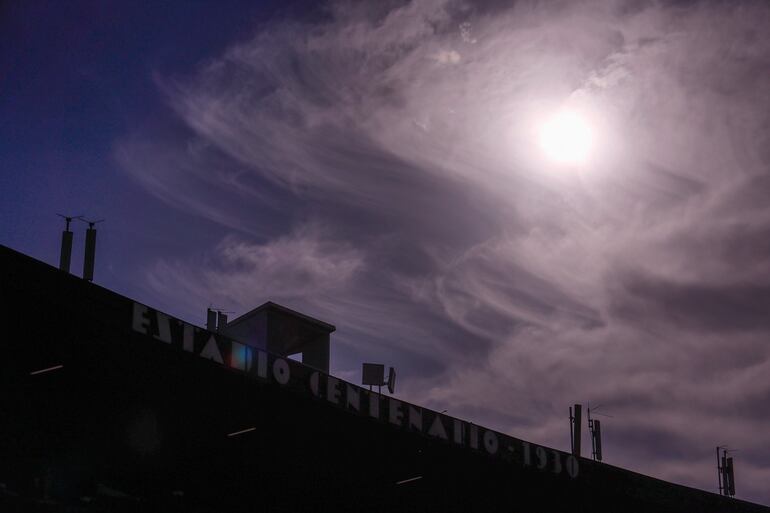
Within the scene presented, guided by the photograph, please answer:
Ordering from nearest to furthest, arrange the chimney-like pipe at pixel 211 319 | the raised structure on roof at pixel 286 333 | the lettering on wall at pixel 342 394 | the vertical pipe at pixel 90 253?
the lettering on wall at pixel 342 394 < the vertical pipe at pixel 90 253 < the raised structure on roof at pixel 286 333 < the chimney-like pipe at pixel 211 319

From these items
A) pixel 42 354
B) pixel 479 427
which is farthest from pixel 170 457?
pixel 479 427

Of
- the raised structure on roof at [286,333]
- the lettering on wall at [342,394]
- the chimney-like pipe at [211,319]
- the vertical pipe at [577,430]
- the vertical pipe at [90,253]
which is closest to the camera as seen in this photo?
the lettering on wall at [342,394]

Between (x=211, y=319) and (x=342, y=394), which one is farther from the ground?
(x=211, y=319)

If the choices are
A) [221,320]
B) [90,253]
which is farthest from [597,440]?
[90,253]

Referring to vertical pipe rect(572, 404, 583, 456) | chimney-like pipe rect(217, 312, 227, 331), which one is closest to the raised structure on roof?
chimney-like pipe rect(217, 312, 227, 331)

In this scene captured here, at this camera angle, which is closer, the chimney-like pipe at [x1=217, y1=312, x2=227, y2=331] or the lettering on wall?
the lettering on wall

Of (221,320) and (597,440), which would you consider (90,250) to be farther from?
(597,440)

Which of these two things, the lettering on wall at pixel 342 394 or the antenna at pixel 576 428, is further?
the antenna at pixel 576 428

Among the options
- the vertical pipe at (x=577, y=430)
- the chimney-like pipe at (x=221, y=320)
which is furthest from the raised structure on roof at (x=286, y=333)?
the vertical pipe at (x=577, y=430)

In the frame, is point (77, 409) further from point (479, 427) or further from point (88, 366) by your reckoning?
point (479, 427)

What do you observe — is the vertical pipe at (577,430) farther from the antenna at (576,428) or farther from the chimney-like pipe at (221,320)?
the chimney-like pipe at (221,320)

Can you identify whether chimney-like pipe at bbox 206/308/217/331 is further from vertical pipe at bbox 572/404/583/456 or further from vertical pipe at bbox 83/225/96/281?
vertical pipe at bbox 572/404/583/456

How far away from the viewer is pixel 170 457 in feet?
71.4

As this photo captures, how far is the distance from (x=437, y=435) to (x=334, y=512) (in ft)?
22.5
